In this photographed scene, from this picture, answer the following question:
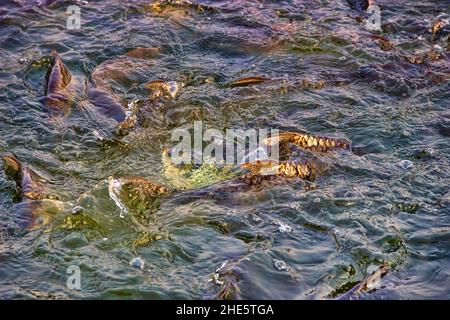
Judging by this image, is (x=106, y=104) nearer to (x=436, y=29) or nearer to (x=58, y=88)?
(x=58, y=88)

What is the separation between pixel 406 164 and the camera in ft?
17.5

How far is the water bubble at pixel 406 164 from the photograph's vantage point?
5.31m

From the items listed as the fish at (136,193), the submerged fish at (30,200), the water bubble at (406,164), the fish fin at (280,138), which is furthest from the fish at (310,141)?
the submerged fish at (30,200)

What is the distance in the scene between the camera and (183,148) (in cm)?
557

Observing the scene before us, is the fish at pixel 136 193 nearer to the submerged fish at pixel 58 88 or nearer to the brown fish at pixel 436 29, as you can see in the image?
the submerged fish at pixel 58 88

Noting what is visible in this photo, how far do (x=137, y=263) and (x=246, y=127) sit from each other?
2.02m

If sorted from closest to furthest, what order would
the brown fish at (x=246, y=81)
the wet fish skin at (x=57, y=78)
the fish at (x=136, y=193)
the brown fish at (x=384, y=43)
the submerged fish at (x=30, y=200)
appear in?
the submerged fish at (x=30, y=200) → the fish at (x=136, y=193) → the wet fish skin at (x=57, y=78) → the brown fish at (x=246, y=81) → the brown fish at (x=384, y=43)

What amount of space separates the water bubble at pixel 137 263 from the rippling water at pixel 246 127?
23mm

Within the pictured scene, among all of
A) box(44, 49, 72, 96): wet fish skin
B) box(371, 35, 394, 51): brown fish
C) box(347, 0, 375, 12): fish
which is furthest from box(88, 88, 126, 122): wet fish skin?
box(347, 0, 375, 12): fish

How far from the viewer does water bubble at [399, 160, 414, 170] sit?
5312mm

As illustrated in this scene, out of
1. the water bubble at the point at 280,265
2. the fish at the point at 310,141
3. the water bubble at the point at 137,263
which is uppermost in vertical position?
the fish at the point at 310,141

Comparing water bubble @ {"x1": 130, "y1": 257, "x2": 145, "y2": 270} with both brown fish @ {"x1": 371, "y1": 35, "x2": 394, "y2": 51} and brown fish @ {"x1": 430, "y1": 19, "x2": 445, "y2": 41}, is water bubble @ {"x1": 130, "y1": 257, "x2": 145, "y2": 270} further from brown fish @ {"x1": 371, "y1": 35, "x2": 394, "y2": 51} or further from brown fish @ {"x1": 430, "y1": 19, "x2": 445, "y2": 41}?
brown fish @ {"x1": 430, "y1": 19, "x2": 445, "y2": 41}

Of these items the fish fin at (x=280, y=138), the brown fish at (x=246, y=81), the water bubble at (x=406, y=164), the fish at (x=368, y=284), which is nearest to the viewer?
the fish at (x=368, y=284)

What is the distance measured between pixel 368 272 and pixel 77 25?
15.7 feet
